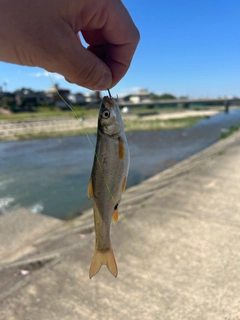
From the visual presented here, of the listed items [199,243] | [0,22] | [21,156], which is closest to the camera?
[0,22]

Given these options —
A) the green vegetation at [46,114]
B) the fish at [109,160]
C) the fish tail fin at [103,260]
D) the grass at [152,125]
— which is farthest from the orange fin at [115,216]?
the grass at [152,125]

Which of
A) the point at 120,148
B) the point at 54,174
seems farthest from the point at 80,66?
the point at 54,174

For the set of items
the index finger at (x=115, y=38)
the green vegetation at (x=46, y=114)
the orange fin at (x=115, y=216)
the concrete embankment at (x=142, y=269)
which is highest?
the index finger at (x=115, y=38)

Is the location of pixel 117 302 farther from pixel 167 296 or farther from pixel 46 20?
pixel 46 20

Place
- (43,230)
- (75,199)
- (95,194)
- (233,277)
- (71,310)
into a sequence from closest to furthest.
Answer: (95,194), (71,310), (233,277), (43,230), (75,199)

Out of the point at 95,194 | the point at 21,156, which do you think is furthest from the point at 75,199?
the point at 21,156

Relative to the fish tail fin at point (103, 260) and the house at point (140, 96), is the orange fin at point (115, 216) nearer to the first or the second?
the fish tail fin at point (103, 260)

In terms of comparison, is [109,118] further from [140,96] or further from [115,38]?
[140,96]
